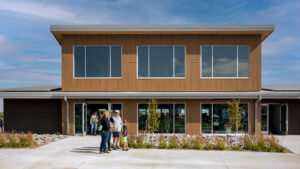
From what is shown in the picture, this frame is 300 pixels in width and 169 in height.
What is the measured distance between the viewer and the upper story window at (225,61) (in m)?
16.4

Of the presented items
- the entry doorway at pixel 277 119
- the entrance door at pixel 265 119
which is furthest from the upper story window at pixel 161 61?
the entry doorway at pixel 277 119

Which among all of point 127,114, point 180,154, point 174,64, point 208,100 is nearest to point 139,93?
point 127,114

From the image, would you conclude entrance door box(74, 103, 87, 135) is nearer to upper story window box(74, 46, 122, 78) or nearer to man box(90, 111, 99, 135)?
man box(90, 111, 99, 135)

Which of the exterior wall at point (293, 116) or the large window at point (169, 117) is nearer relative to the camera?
the large window at point (169, 117)

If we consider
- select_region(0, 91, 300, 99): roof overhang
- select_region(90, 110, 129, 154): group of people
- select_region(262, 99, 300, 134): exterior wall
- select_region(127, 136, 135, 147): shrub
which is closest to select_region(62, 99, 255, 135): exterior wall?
select_region(0, 91, 300, 99): roof overhang

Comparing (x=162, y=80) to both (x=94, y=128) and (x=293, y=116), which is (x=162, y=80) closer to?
(x=94, y=128)

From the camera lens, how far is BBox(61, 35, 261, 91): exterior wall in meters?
16.3

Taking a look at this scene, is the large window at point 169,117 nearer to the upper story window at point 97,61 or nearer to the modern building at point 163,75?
the modern building at point 163,75

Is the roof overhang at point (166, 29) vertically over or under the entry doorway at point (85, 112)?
over

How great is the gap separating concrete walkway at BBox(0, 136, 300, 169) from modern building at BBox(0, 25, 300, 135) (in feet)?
17.5

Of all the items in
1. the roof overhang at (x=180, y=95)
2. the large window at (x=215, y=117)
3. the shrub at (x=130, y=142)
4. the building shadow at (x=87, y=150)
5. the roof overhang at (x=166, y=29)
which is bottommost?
the building shadow at (x=87, y=150)

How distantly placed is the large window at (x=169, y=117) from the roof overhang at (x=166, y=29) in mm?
4880

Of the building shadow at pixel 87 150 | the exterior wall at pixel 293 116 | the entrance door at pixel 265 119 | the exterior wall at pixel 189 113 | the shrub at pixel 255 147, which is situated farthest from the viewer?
the entrance door at pixel 265 119

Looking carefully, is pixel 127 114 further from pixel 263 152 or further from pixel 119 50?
pixel 263 152
